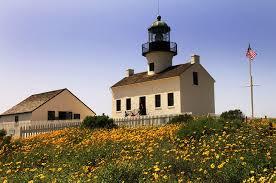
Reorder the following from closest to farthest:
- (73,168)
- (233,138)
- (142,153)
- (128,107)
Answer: (73,168) < (142,153) < (233,138) < (128,107)

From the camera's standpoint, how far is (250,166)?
28.6ft

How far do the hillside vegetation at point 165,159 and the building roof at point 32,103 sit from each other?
86.3 feet

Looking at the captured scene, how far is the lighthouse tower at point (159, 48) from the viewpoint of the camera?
39938mm

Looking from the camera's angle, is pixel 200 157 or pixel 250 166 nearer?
pixel 250 166

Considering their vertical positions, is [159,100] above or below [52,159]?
above

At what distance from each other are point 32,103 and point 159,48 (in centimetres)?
1693

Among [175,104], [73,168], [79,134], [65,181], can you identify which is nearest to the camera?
[65,181]

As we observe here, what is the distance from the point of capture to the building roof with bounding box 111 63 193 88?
121 ft

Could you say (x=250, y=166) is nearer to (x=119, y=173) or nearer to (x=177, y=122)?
(x=119, y=173)

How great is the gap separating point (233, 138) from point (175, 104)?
891 inches

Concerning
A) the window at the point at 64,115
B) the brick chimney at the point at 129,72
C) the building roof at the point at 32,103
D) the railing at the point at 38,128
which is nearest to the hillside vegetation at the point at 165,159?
the railing at the point at 38,128

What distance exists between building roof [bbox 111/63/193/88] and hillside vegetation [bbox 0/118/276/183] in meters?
18.1

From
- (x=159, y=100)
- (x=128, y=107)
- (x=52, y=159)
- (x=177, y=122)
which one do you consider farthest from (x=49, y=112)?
(x=52, y=159)

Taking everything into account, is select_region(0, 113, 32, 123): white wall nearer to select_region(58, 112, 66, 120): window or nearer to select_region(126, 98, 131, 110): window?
select_region(58, 112, 66, 120): window
